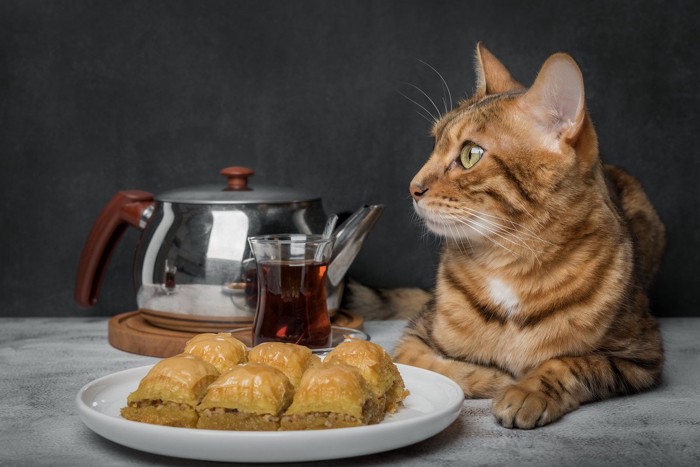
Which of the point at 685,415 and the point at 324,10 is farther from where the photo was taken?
the point at 324,10

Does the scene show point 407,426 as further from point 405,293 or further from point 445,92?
point 445,92

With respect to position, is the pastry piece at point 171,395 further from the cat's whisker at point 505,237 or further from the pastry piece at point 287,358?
the cat's whisker at point 505,237

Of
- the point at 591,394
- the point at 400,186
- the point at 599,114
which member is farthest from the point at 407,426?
the point at 599,114

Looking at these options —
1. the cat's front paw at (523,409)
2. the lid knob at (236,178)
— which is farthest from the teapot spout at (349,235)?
the cat's front paw at (523,409)

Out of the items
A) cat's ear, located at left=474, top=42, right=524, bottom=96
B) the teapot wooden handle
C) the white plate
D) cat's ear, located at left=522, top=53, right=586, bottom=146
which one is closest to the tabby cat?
cat's ear, located at left=522, top=53, right=586, bottom=146

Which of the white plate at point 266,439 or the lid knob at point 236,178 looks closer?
the white plate at point 266,439

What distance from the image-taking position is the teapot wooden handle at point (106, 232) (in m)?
1.73

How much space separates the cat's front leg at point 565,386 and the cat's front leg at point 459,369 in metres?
0.06

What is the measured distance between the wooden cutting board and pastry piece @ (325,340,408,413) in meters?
0.52

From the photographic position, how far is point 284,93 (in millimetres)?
2006

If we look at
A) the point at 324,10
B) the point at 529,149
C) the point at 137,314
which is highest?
the point at 324,10

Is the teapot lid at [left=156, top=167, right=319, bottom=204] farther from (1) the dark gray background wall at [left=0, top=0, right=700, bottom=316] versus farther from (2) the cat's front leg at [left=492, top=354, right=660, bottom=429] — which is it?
(2) the cat's front leg at [left=492, top=354, right=660, bottom=429]

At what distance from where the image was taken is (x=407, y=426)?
0.92 meters

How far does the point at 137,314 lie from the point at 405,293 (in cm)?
63
